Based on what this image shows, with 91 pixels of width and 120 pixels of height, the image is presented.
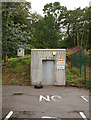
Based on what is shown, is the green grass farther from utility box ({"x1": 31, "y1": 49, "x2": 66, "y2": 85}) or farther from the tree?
the tree

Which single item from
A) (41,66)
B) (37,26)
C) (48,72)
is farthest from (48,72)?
(37,26)

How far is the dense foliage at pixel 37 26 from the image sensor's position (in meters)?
14.1

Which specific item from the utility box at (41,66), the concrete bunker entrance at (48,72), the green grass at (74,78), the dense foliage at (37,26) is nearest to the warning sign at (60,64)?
the utility box at (41,66)

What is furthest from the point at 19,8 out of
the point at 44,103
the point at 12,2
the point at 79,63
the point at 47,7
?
the point at 47,7

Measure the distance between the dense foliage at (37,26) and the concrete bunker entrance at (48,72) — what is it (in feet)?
11.2

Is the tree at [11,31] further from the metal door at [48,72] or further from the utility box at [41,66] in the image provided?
the metal door at [48,72]

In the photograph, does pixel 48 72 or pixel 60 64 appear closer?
pixel 60 64

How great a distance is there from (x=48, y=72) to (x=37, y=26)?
56.1 feet

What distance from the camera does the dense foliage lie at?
14102 mm

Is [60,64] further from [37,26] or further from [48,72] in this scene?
[37,26]

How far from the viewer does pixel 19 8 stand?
1580 cm

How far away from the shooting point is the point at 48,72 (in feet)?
39.9

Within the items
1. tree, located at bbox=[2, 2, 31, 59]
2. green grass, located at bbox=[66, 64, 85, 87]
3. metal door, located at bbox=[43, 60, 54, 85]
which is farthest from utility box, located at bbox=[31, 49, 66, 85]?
tree, located at bbox=[2, 2, 31, 59]

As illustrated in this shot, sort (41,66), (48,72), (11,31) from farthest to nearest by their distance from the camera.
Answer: (11,31)
(48,72)
(41,66)
